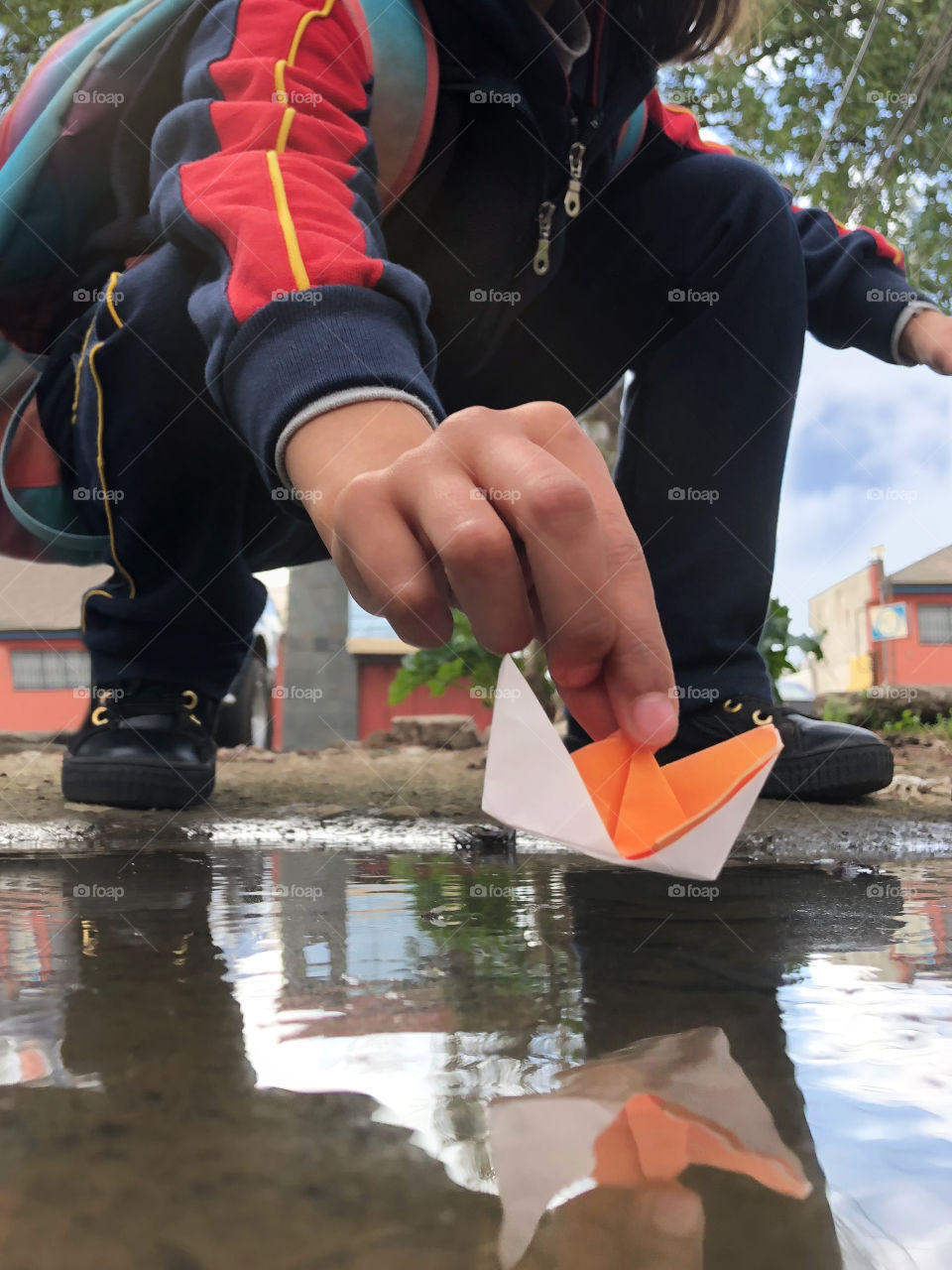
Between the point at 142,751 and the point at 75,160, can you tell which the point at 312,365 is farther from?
the point at 142,751

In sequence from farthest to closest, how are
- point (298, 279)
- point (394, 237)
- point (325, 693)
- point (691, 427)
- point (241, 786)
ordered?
point (325, 693)
point (241, 786)
point (691, 427)
point (394, 237)
point (298, 279)

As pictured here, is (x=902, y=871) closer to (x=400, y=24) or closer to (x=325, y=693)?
(x=400, y=24)

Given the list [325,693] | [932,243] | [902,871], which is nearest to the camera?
[902,871]

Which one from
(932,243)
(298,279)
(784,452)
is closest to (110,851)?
(298,279)

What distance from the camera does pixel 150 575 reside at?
1559 mm

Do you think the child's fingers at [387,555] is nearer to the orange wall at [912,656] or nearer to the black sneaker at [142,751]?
the black sneaker at [142,751]

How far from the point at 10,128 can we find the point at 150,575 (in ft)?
2.07
